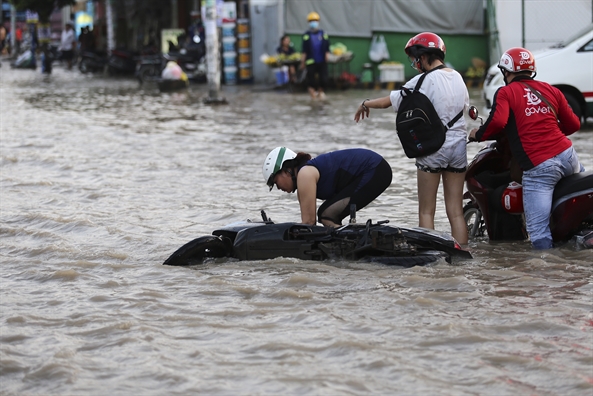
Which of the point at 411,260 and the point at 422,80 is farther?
the point at 422,80

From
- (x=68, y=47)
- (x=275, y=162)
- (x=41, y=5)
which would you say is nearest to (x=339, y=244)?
(x=275, y=162)

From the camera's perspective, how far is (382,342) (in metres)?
4.63

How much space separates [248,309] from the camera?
5.29 metres

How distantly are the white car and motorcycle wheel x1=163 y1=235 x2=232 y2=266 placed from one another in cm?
774

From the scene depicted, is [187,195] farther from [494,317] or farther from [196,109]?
[196,109]

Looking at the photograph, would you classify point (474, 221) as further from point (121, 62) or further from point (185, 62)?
point (121, 62)

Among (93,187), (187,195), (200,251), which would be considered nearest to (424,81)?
(200,251)

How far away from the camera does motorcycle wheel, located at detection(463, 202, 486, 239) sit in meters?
7.21

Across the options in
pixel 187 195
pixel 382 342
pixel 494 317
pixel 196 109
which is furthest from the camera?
pixel 196 109

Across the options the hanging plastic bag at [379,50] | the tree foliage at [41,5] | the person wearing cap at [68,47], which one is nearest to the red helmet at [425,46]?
the hanging plastic bag at [379,50]

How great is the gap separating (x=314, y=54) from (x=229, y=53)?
598cm

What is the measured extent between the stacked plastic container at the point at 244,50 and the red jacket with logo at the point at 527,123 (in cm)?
2068

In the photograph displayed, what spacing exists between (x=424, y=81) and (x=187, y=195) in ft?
11.9

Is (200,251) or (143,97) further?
(143,97)
